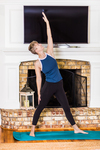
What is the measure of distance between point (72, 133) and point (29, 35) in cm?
153

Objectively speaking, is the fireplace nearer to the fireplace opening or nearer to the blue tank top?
the fireplace opening

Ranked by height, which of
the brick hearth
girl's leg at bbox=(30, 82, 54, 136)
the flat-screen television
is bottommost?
the brick hearth

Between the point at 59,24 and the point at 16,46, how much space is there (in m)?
0.72

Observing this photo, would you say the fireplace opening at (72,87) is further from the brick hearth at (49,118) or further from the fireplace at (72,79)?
the brick hearth at (49,118)

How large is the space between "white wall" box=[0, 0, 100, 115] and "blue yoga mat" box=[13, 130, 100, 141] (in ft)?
1.93

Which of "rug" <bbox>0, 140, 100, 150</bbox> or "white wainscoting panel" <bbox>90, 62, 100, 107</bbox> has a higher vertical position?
"white wainscoting panel" <bbox>90, 62, 100, 107</bbox>

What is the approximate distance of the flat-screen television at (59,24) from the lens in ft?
11.1

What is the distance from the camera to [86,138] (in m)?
2.87

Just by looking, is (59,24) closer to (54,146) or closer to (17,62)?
(17,62)

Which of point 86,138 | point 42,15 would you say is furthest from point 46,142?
point 42,15

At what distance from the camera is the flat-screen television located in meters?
3.37

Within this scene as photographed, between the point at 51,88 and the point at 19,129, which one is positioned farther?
the point at 19,129

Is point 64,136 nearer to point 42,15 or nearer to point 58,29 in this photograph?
point 58,29

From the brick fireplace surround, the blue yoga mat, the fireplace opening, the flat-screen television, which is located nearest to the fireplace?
the fireplace opening
